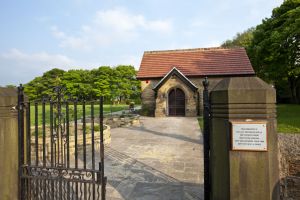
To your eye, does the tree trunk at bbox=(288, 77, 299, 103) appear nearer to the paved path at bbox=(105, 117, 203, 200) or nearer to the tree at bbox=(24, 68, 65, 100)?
the paved path at bbox=(105, 117, 203, 200)

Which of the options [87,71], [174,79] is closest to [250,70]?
[174,79]

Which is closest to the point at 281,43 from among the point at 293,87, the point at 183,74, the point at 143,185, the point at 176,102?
the point at 183,74

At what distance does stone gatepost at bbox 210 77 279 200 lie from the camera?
9.24ft

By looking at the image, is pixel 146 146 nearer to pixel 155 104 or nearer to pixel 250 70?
pixel 155 104

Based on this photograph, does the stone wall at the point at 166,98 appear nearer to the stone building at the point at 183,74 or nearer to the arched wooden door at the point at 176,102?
the stone building at the point at 183,74

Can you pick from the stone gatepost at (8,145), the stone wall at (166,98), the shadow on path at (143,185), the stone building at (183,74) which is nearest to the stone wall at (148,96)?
the stone building at (183,74)

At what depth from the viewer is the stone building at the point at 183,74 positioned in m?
20.8

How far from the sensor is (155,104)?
21625mm

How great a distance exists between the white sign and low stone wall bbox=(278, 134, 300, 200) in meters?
2.15

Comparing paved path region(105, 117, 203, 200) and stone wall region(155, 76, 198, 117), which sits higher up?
stone wall region(155, 76, 198, 117)

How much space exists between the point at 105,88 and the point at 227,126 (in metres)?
48.1

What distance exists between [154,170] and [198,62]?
1883cm

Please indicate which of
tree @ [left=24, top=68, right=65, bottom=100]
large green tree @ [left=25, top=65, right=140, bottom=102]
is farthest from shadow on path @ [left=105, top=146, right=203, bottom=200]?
tree @ [left=24, top=68, right=65, bottom=100]

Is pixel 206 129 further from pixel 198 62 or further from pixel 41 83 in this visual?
pixel 41 83
